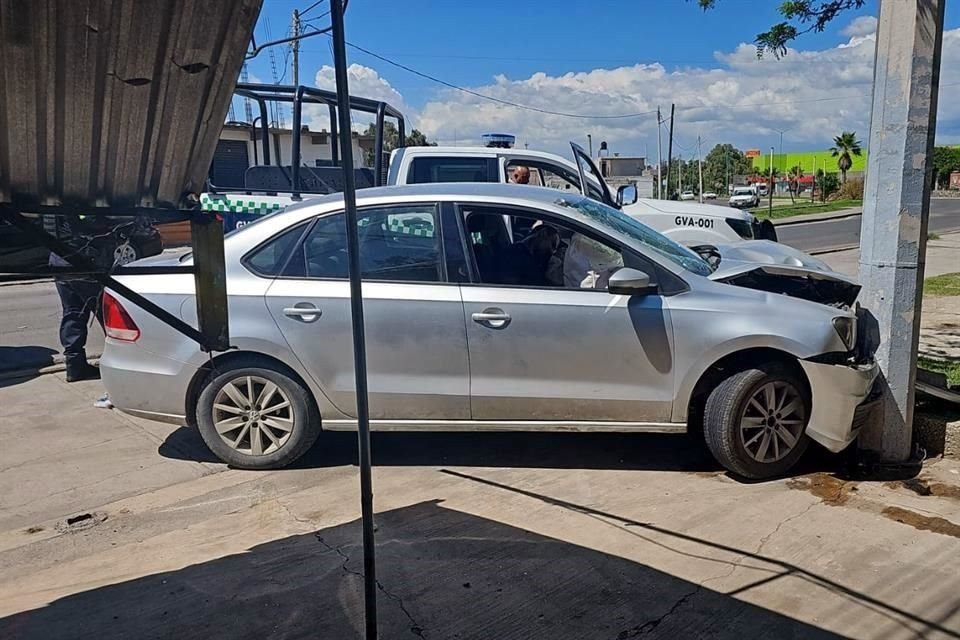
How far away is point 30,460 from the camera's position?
5.10 metres

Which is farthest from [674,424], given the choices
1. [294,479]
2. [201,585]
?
[201,585]

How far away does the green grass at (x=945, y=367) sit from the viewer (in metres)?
5.66

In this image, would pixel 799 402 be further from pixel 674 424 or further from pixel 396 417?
pixel 396 417

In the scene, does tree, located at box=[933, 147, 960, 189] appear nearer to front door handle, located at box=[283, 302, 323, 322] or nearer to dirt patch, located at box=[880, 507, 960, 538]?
dirt patch, located at box=[880, 507, 960, 538]

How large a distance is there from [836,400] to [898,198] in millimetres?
1232

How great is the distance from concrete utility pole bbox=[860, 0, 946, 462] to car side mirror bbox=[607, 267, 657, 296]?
1.37 metres

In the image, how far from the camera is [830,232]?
1086 inches

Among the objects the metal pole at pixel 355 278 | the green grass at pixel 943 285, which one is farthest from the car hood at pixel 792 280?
the green grass at pixel 943 285

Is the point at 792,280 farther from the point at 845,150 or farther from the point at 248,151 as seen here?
the point at 845,150

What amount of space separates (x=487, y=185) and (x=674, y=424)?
6.51 ft

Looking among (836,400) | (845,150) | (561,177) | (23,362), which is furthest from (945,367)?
(845,150)

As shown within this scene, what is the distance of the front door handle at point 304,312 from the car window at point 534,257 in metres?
1.02

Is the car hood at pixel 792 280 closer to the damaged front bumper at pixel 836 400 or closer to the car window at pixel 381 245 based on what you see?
the damaged front bumper at pixel 836 400

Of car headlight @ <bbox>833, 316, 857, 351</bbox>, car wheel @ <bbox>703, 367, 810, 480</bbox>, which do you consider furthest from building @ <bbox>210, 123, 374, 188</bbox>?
car headlight @ <bbox>833, 316, 857, 351</bbox>
